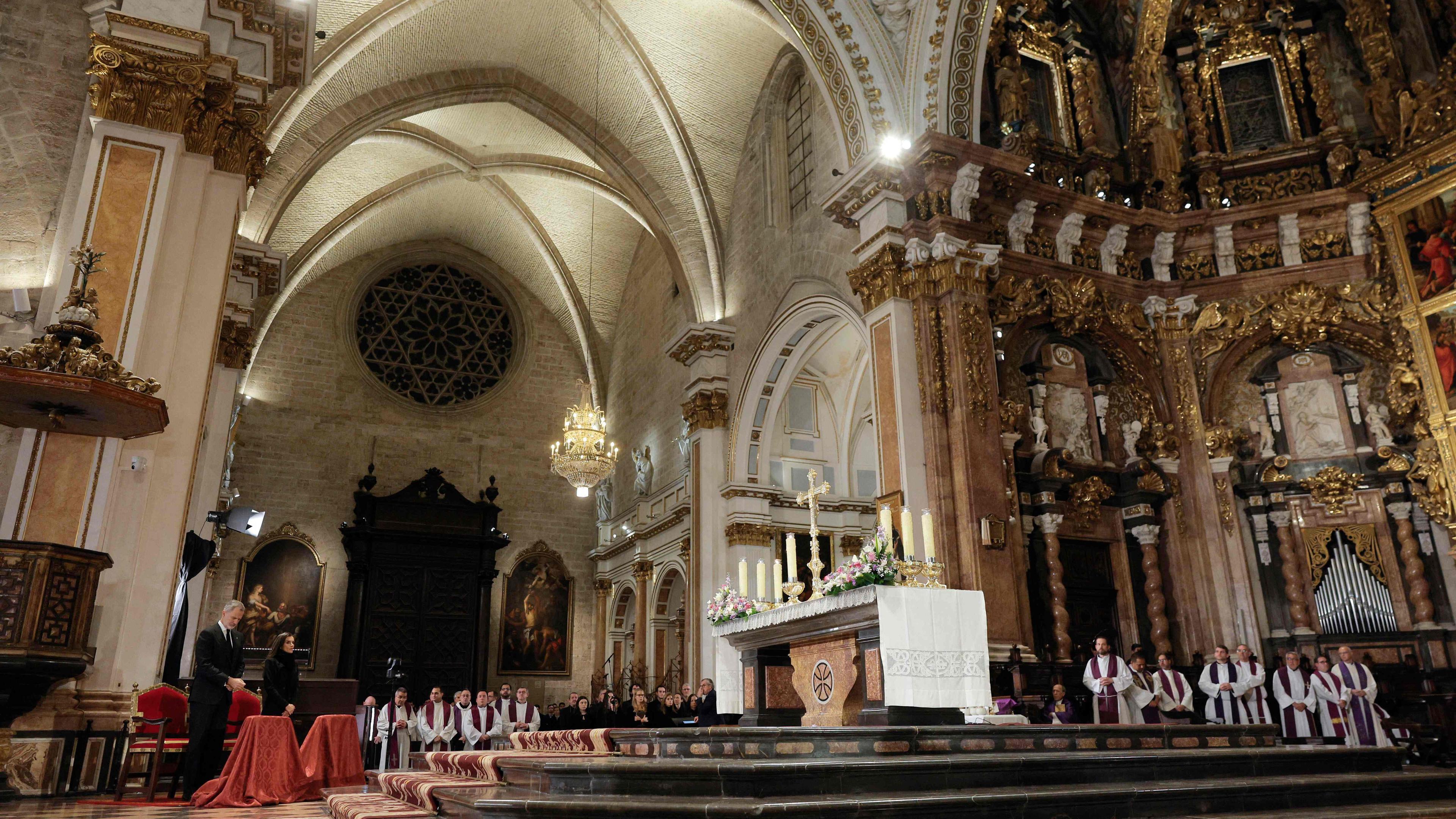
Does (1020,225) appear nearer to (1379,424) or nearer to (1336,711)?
(1379,424)

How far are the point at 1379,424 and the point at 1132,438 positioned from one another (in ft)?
8.68

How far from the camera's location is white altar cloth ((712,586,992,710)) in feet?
20.9

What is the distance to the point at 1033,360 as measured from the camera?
37.1 ft

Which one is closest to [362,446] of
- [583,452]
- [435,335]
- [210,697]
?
[435,335]

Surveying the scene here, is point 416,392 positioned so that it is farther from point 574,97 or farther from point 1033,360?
point 1033,360

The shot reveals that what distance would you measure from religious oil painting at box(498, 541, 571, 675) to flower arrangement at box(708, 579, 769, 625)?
1137 centimetres

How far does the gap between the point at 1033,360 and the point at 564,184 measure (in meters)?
10.9

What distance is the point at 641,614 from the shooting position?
1744 cm

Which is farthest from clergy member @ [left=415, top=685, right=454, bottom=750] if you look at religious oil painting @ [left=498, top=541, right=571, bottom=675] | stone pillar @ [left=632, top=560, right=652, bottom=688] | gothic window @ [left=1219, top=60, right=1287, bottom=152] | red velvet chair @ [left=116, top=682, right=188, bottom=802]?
gothic window @ [left=1219, top=60, right=1287, bottom=152]

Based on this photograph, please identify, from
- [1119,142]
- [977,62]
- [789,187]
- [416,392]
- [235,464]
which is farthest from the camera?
[416,392]

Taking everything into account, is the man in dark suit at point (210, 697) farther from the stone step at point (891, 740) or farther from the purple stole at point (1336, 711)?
the purple stole at point (1336, 711)

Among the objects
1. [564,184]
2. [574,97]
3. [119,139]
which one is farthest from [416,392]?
[119,139]

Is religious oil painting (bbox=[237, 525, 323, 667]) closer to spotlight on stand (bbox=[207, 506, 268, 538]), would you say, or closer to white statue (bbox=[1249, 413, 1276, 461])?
spotlight on stand (bbox=[207, 506, 268, 538])

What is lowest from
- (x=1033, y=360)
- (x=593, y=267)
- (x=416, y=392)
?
(x=1033, y=360)
